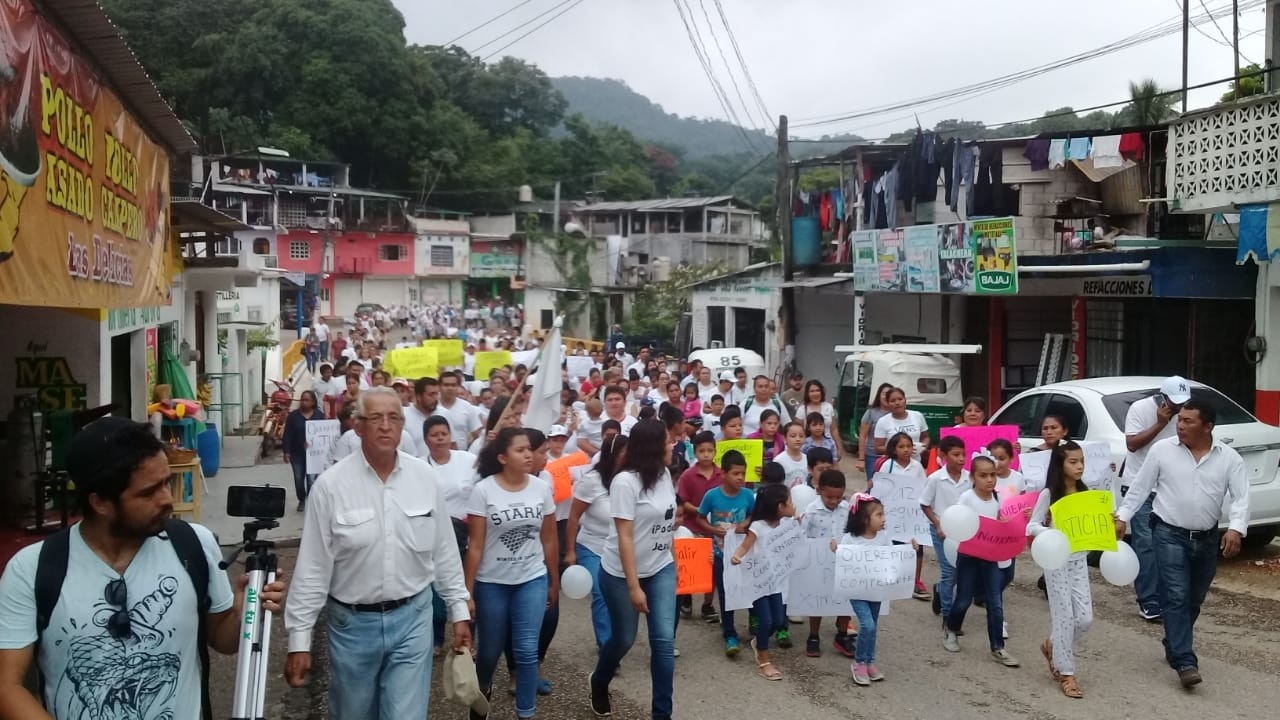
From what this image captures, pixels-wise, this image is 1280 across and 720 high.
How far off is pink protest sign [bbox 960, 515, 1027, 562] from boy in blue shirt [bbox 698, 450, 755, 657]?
1.45 m

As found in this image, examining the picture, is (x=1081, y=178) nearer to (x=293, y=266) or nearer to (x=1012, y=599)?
(x=1012, y=599)

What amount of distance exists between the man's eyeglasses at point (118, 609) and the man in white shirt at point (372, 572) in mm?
1221

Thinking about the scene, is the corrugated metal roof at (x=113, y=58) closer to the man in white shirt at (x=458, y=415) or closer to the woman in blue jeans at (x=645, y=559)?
the man in white shirt at (x=458, y=415)

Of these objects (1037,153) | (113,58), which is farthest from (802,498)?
(1037,153)

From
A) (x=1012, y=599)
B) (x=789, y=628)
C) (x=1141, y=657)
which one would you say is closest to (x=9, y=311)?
(x=789, y=628)

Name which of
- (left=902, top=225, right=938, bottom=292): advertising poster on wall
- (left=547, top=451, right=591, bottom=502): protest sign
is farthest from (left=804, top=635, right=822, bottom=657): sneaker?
(left=902, top=225, right=938, bottom=292): advertising poster on wall

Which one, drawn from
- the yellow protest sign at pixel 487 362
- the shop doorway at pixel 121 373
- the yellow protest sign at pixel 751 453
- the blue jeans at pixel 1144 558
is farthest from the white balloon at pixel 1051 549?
the yellow protest sign at pixel 487 362

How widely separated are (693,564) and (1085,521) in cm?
241

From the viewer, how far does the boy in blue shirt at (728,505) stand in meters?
7.33

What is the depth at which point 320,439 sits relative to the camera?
1180 centimetres

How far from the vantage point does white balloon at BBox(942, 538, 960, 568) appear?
749 cm

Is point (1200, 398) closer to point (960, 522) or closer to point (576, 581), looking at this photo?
point (960, 522)

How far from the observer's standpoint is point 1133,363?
17562 millimetres

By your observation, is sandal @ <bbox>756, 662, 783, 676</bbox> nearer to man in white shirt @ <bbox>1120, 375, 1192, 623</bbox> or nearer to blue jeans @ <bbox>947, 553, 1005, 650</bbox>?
blue jeans @ <bbox>947, 553, 1005, 650</bbox>
